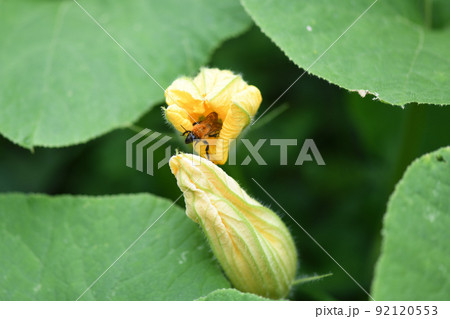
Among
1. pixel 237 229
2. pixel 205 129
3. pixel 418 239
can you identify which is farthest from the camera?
pixel 205 129

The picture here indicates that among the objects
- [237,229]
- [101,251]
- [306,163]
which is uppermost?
[237,229]

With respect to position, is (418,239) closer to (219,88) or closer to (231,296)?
(231,296)

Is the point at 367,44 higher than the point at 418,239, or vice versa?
the point at 367,44

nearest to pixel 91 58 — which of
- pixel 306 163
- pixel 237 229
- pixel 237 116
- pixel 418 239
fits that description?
pixel 237 116

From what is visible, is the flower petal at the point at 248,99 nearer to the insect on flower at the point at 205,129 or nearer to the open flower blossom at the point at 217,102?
the open flower blossom at the point at 217,102

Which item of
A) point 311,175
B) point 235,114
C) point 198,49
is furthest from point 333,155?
point 235,114
